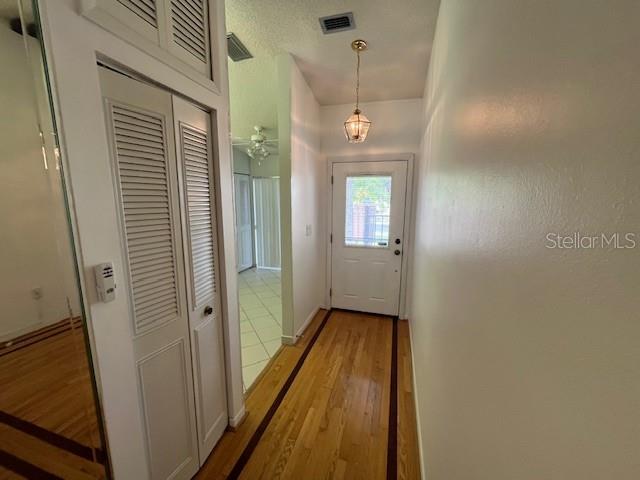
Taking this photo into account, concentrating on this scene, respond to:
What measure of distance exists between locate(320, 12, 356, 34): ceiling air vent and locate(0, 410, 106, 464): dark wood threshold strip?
8.26 ft

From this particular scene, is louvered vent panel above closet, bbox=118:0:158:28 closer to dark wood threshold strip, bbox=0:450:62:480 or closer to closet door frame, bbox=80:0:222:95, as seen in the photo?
closet door frame, bbox=80:0:222:95

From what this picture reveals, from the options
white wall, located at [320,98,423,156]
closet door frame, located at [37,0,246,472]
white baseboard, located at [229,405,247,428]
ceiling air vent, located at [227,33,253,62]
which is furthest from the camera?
white wall, located at [320,98,423,156]

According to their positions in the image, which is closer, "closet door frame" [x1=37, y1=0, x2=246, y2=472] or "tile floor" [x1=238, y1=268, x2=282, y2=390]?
"closet door frame" [x1=37, y1=0, x2=246, y2=472]

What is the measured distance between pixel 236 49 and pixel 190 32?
1.08 m

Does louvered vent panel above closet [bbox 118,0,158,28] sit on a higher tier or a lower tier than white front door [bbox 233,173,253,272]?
higher

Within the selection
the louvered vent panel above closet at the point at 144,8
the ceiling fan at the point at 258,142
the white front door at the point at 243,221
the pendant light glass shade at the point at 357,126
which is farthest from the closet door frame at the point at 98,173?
the white front door at the point at 243,221

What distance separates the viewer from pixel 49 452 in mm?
943

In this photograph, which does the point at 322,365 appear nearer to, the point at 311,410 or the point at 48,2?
the point at 311,410

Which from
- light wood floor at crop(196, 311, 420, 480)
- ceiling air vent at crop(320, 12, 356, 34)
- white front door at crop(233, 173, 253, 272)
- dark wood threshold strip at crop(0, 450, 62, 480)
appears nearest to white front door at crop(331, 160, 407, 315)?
light wood floor at crop(196, 311, 420, 480)

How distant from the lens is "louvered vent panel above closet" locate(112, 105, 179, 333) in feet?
3.20

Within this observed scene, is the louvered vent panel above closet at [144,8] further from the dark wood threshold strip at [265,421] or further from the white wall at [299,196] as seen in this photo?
the dark wood threshold strip at [265,421]

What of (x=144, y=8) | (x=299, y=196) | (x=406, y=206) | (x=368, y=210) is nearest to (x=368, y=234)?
(x=368, y=210)

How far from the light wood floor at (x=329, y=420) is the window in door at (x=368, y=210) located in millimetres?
1206

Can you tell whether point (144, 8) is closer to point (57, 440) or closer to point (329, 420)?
point (57, 440)
